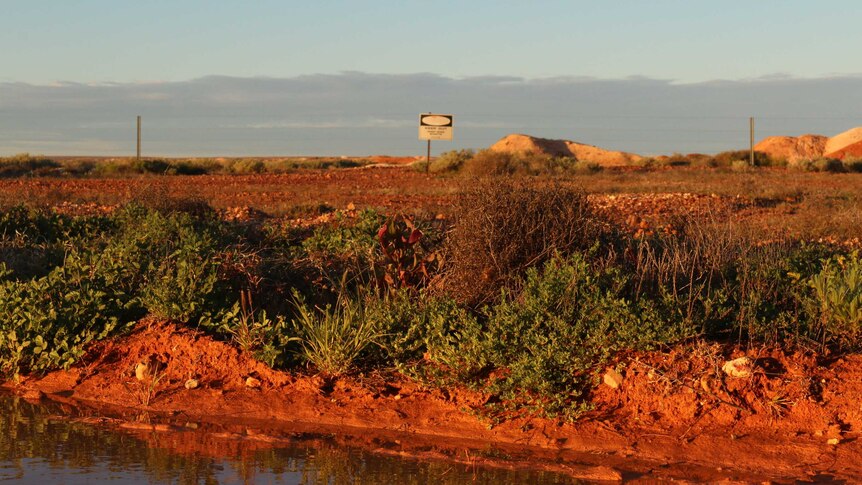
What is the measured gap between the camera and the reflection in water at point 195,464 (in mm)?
5359

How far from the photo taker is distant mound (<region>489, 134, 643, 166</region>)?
51.8m

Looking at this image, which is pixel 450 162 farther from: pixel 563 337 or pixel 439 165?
pixel 563 337

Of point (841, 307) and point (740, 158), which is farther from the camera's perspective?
point (740, 158)

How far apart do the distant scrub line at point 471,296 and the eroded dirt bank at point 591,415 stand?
0.53 feet

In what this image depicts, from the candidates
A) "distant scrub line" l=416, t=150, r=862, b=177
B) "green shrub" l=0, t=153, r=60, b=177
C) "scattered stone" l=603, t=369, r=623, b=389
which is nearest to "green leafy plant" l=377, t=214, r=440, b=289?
"scattered stone" l=603, t=369, r=623, b=389

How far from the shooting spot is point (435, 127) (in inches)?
1529

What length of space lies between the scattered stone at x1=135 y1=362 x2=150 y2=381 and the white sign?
31713 millimetres

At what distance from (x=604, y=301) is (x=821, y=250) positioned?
3063 millimetres

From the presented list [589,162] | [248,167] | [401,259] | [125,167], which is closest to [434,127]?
[589,162]

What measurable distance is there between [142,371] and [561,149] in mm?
51072

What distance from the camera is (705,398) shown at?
611cm

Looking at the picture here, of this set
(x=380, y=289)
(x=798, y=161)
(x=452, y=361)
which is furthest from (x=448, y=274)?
(x=798, y=161)

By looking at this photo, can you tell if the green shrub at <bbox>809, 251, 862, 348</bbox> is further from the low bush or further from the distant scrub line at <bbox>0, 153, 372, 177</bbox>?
the distant scrub line at <bbox>0, 153, 372, 177</bbox>

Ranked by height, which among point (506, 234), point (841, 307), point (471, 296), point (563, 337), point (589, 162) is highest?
point (589, 162)
